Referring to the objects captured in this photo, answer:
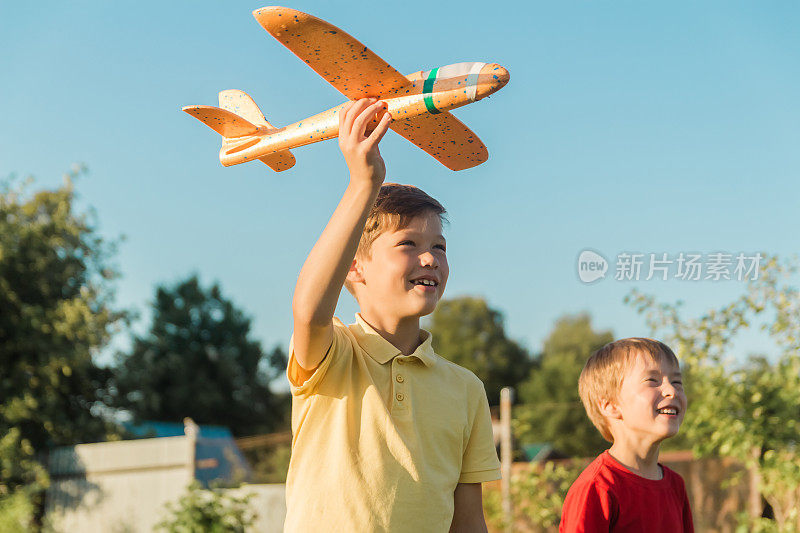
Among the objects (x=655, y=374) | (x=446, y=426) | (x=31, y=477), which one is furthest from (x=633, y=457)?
(x=31, y=477)

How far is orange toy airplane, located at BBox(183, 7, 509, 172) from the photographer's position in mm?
1554

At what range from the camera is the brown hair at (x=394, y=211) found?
1.84 metres

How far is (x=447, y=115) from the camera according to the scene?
178cm

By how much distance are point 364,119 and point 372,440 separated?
2.35ft

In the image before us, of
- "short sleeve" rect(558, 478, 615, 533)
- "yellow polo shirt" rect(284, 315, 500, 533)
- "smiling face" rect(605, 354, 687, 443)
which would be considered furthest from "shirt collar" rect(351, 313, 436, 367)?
"smiling face" rect(605, 354, 687, 443)

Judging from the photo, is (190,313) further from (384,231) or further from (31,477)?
(384,231)

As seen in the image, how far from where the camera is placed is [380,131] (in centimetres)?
152

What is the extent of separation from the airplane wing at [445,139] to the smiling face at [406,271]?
0.61 feet

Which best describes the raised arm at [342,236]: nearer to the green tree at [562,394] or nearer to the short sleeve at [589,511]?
the short sleeve at [589,511]

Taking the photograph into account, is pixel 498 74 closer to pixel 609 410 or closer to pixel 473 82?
pixel 473 82

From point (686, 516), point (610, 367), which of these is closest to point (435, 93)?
point (610, 367)

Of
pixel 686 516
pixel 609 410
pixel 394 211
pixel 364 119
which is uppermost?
pixel 364 119

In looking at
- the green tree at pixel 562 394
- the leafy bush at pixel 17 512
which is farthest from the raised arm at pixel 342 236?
the green tree at pixel 562 394

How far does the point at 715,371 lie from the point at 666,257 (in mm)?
978
